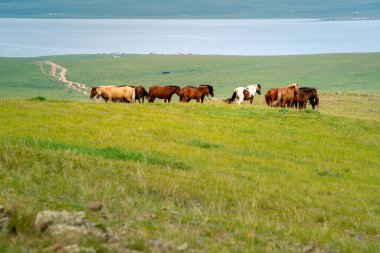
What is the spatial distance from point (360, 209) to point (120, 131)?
6.56 metres

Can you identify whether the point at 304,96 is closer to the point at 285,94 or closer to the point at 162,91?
the point at 285,94

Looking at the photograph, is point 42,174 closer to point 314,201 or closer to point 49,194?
point 49,194

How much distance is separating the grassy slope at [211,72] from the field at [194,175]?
28.9m

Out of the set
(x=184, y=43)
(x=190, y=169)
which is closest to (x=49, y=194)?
(x=190, y=169)

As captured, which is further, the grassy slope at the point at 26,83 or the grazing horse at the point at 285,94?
the grassy slope at the point at 26,83

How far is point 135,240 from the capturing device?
5.16m

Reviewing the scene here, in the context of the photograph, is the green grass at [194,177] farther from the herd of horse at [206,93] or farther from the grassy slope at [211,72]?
the grassy slope at [211,72]

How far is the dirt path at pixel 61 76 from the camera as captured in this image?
51888mm

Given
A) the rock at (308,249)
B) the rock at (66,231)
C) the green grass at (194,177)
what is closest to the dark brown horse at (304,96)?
the green grass at (194,177)

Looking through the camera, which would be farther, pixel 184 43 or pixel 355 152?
pixel 184 43

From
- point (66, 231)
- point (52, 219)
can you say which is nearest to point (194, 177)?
point (52, 219)

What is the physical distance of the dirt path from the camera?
170ft

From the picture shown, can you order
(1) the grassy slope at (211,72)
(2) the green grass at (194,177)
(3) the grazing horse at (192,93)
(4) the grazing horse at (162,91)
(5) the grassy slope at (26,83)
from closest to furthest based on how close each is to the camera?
(2) the green grass at (194,177) < (3) the grazing horse at (192,93) < (4) the grazing horse at (162,91) < (5) the grassy slope at (26,83) < (1) the grassy slope at (211,72)

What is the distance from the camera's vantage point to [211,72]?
64000 millimetres
